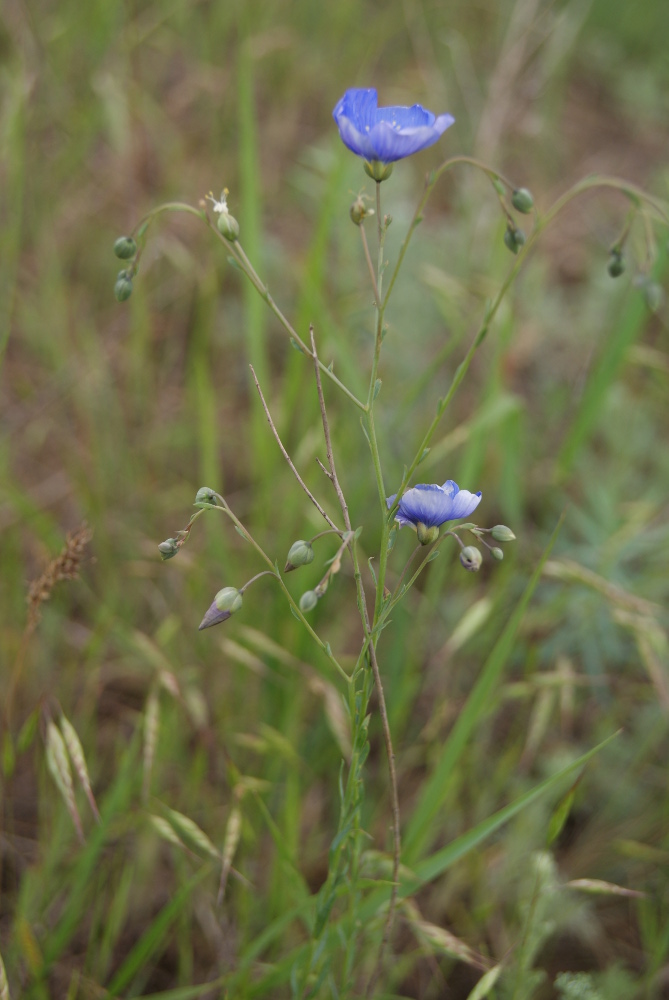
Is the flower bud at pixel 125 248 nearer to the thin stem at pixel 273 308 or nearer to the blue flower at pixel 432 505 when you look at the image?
the thin stem at pixel 273 308

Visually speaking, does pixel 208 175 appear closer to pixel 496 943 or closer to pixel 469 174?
pixel 469 174

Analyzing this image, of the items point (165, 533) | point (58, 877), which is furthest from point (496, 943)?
point (165, 533)

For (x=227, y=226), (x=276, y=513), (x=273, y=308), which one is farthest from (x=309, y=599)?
(x=276, y=513)

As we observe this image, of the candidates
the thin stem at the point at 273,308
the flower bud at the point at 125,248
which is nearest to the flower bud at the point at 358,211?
the thin stem at the point at 273,308

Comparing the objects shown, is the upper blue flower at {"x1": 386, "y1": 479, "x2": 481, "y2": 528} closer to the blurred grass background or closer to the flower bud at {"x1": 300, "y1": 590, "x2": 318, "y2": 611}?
the flower bud at {"x1": 300, "y1": 590, "x2": 318, "y2": 611}

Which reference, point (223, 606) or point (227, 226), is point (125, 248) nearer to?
point (227, 226)

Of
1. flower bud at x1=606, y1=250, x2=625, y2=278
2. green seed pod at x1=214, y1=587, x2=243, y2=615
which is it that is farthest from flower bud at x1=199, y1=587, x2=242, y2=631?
flower bud at x1=606, y1=250, x2=625, y2=278
